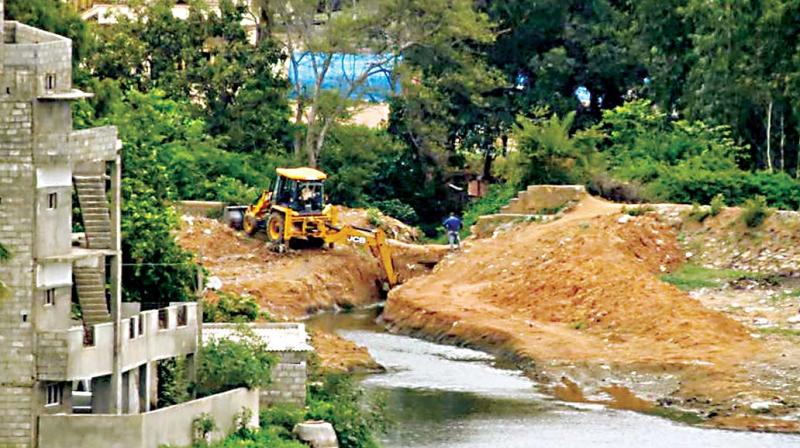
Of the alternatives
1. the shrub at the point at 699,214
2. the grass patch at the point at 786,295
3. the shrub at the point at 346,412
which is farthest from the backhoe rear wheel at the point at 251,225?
the shrub at the point at 346,412

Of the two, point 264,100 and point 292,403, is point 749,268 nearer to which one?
point 264,100

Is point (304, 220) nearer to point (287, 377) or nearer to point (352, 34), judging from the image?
point (352, 34)

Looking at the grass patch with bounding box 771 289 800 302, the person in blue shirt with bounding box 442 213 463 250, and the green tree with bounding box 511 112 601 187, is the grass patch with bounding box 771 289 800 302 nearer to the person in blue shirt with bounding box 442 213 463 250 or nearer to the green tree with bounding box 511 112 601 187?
the person in blue shirt with bounding box 442 213 463 250

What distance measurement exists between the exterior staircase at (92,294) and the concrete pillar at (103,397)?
1.02 meters

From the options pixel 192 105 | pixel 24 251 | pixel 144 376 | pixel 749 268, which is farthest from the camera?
pixel 192 105

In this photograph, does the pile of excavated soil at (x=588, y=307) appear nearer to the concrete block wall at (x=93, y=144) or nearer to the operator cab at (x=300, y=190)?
the operator cab at (x=300, y=190)

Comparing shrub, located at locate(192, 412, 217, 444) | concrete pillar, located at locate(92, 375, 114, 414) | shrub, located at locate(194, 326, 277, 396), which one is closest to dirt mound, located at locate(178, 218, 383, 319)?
shrub, located at locate(194, 326, 277, 396)

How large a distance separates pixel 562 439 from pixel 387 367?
10.3 m

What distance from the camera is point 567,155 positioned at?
8331cm

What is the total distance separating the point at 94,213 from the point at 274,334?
26.7ft

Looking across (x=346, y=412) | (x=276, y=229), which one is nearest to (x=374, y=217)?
(x=276, y=229)

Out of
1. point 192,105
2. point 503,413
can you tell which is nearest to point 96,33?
point 192,105

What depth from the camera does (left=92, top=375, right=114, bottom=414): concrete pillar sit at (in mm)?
Answer: 44281

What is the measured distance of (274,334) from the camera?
173 feet
